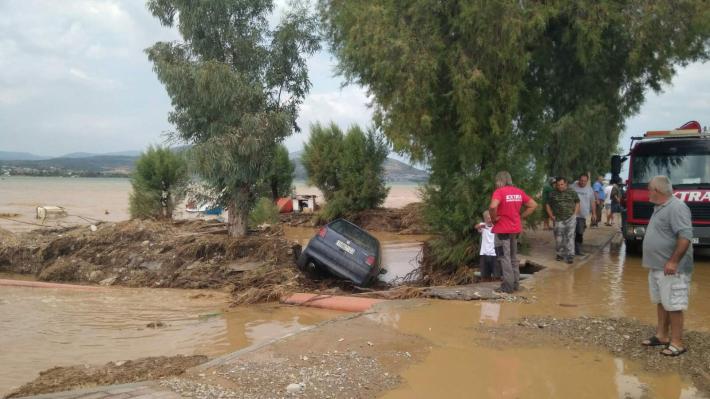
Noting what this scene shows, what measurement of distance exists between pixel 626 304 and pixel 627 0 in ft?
23.5

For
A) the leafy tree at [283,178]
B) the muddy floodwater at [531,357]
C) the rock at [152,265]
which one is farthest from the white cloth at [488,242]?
the leafy tree at [283,178]

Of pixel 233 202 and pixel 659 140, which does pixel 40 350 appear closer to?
pixel 233 202

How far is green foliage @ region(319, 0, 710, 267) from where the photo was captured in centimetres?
1105

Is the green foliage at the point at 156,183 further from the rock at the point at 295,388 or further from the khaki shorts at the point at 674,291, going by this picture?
the khaki shorts at the point at 674,291

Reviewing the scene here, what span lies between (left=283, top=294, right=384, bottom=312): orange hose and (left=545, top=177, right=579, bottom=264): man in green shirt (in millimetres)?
4864

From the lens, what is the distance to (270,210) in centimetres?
2345

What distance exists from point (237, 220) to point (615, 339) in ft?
37.8

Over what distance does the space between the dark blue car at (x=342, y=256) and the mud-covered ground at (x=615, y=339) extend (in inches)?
191

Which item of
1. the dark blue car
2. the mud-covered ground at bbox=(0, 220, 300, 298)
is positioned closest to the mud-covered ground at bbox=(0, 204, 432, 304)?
the mud-covered ground at bbox=(0, 220, 300, 298)

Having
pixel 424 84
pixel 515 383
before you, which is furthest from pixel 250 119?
pixel 515 383

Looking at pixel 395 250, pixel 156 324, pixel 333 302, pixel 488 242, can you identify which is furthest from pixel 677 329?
pixel 395 250

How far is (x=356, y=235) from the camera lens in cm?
1259

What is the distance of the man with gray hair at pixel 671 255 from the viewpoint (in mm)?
5633

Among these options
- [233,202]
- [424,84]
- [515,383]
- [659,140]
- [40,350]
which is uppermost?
[424,84]
